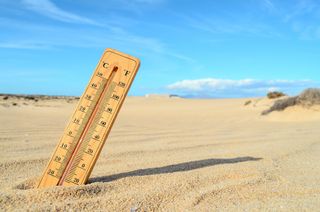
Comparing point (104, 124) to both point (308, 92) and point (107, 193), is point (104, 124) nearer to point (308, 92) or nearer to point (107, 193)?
point (107, 193)

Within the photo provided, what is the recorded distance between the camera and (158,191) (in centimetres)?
225

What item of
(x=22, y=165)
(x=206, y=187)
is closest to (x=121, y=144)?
(x=22, y=165)

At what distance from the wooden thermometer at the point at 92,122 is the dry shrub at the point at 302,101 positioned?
729cm

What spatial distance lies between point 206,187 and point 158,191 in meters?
0.34

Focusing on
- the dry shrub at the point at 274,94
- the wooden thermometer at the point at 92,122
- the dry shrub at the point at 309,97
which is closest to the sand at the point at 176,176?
the wooden thermometer at the point at 92,122

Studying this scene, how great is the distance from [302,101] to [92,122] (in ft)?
25.9

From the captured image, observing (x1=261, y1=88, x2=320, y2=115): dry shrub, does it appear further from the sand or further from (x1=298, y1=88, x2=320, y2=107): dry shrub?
the sand

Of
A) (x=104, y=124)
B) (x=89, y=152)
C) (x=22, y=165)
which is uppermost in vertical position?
(x=104, y=124)

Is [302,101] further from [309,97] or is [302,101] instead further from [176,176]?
[176,176]

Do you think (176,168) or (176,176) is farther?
(176,168)

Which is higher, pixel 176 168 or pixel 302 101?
pixel 302 101

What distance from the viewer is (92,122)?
247cm

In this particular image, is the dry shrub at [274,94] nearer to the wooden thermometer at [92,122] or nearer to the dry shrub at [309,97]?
the dry shrub at [309,97]

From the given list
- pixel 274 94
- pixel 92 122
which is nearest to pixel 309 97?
pixel 274 94
